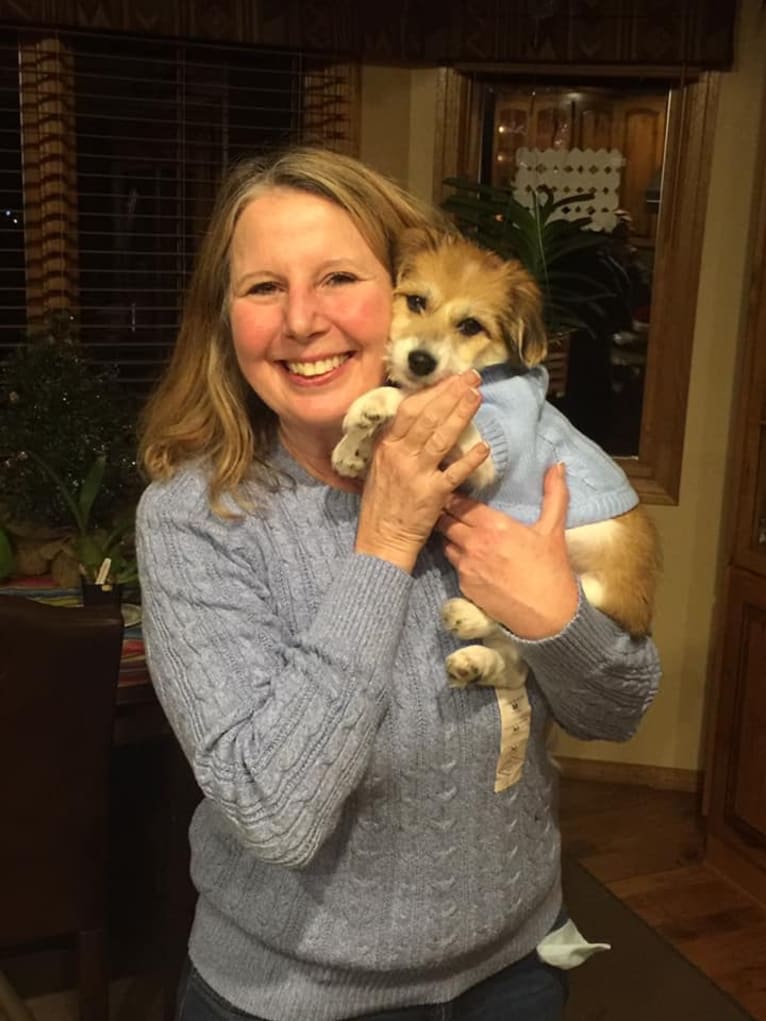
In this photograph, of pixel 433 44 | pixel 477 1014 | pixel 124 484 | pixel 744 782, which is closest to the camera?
pixel 477 1014

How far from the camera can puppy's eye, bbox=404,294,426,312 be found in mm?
1271

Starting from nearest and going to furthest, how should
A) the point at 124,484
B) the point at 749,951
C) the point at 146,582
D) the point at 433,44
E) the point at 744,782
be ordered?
1. the point at 146,582
2. the point at 124,484
3. the point at 749,951
4. the point at 744,782
5. the point at 433,44

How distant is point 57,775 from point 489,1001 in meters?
1.03

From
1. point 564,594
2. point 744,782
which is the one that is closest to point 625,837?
point 744,782

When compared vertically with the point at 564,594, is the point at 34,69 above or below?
above

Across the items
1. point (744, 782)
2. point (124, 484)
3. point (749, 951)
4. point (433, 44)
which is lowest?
point (749, 951)

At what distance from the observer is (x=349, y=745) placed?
0.95 m

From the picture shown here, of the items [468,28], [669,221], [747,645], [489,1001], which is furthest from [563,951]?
[468,28]

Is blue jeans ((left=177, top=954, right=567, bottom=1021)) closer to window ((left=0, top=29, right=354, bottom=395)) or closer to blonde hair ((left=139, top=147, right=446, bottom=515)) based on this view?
blonde hair ((left=139, top=147, right=446, bottom=515))

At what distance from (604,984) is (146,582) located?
78.6 inches

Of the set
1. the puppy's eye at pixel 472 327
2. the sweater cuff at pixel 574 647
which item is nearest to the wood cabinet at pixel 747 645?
the puppy's eye at pixel 472 327

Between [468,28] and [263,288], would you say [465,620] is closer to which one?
[263,288]

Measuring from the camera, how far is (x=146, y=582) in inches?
42.4

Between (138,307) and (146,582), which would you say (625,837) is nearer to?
(138,307)
